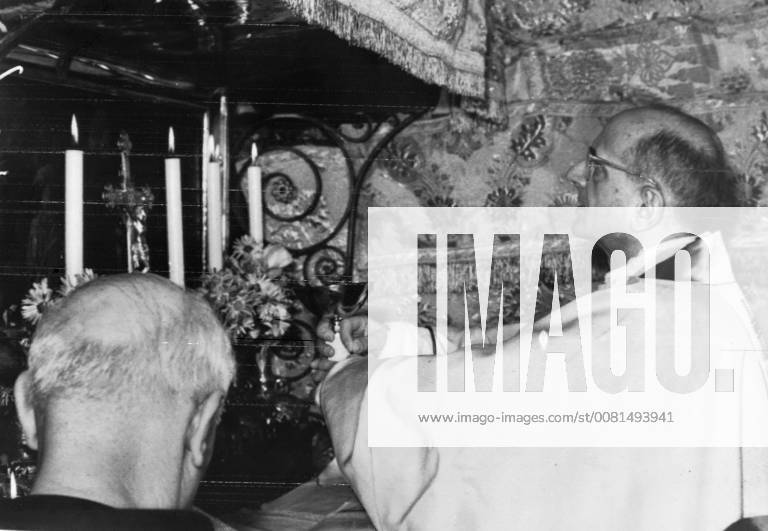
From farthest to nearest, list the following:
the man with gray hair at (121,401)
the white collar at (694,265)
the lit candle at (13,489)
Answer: the lit candle at (13,489) → the white collar at (694,265) → the man with gray hair at (121,401)

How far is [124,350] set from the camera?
1170mm

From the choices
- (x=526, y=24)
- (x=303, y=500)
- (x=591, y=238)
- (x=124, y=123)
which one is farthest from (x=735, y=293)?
(x=124, y=123)

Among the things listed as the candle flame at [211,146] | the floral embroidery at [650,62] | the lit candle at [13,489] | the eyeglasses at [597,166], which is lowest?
the lit candle at [13,489]

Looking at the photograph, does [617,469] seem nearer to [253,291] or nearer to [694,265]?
[694,265]

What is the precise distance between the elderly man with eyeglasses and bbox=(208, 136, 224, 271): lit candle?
0.37 m

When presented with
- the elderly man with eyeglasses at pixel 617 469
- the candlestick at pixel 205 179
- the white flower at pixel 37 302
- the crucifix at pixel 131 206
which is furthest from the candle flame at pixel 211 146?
the elderly man with eyeglasses at pixel 617 469

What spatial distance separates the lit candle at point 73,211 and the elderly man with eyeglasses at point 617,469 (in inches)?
21.2

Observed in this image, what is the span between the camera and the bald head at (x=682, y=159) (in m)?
1.22

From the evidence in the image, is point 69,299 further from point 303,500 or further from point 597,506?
point 597,506

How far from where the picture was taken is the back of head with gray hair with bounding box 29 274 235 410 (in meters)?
1.15

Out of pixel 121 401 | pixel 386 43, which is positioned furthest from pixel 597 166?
pixel 121 401

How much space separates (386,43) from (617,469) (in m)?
0.70

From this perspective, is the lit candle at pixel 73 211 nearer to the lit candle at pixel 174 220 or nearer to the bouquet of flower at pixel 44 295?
the bouquet of flower at pixel 44 295

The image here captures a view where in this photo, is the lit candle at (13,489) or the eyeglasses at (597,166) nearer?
the eyeglasses at (597,166)
